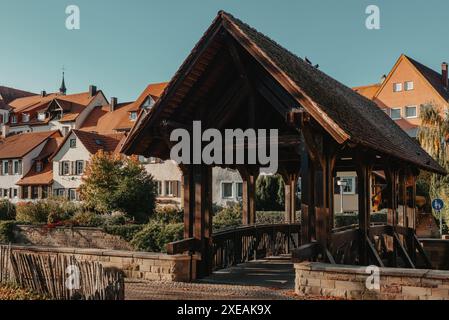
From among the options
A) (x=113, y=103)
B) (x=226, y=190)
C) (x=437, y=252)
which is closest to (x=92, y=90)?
(x=113, y=103)

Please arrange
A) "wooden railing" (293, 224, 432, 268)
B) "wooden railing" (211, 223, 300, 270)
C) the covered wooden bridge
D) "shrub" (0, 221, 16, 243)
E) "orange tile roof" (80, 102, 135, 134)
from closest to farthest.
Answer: the covered wooden bridge
"wooden railing" (293, 224, 432, 268)
"wooden railing" (211, 223, 300, 270)
"shrub" (0, 221, 16, 243)
"orange tile roof" (80, 102, 135, 134)

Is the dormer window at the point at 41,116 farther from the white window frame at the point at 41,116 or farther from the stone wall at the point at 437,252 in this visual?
the stone wall at the point at 437,252

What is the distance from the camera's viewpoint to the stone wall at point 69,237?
27156mm

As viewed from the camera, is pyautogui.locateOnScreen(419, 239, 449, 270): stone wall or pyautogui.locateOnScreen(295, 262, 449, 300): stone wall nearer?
pyautogui.locateOnScreen(295, 262, 449, 300): stone wall

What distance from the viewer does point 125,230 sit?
87.1 feet

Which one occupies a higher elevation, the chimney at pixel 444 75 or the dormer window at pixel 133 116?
the chimney at pixel 444 75

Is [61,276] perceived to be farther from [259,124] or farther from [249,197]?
[249,197]

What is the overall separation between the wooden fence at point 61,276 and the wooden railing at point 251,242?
429cm

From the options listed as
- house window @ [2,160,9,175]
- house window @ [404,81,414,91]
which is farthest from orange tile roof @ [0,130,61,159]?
house window @ [404,81,414,91]

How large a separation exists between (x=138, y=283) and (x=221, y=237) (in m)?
3.27

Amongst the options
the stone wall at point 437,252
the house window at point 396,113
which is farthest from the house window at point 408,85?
the stone wall at point 437,252

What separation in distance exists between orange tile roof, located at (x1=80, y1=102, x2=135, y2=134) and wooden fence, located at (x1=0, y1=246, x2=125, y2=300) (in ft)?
145

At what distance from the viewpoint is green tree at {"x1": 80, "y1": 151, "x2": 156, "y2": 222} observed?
103ft

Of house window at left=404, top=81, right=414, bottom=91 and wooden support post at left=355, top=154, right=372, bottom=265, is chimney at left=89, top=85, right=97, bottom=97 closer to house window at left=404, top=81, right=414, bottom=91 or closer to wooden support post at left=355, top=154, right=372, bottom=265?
house window at left=404, top=81, right=414, bottom=91
